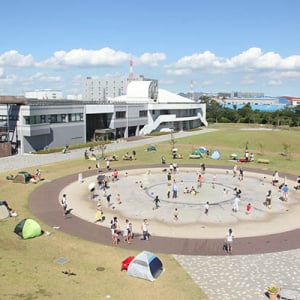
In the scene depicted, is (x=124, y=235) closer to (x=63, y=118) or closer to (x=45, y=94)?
(x=63, y=118)

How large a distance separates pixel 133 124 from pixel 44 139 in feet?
111

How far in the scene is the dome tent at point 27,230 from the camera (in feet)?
89.0

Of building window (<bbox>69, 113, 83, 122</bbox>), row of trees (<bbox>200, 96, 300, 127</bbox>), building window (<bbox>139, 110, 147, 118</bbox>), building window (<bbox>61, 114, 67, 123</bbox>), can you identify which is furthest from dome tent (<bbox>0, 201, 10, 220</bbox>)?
row of trees (<bbox>200, 96, 300, 127</bbox>)

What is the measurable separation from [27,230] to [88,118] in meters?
62.9

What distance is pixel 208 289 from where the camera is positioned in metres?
20.4

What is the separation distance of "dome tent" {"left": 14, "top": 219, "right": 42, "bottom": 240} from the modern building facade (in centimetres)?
3918

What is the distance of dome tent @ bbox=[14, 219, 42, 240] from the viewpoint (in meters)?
27.1

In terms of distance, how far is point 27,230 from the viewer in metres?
27.2

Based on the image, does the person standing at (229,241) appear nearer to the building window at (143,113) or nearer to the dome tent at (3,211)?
the dome tent at (3,211)

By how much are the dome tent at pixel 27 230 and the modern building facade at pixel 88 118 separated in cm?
3918

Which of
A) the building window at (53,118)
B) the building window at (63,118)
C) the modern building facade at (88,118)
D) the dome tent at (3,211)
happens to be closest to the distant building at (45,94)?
the modern building facade at (88,118)

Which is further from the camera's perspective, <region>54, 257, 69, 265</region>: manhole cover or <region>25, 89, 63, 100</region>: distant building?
<region>25, 89, 63, 100</region>: distant building

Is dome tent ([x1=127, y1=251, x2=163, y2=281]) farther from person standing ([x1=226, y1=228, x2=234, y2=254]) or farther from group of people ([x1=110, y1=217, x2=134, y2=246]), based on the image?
person standing ([x1=226, y1=228, x2=234, y2=254])

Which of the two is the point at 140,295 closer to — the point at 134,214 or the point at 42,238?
the point at 42,238
